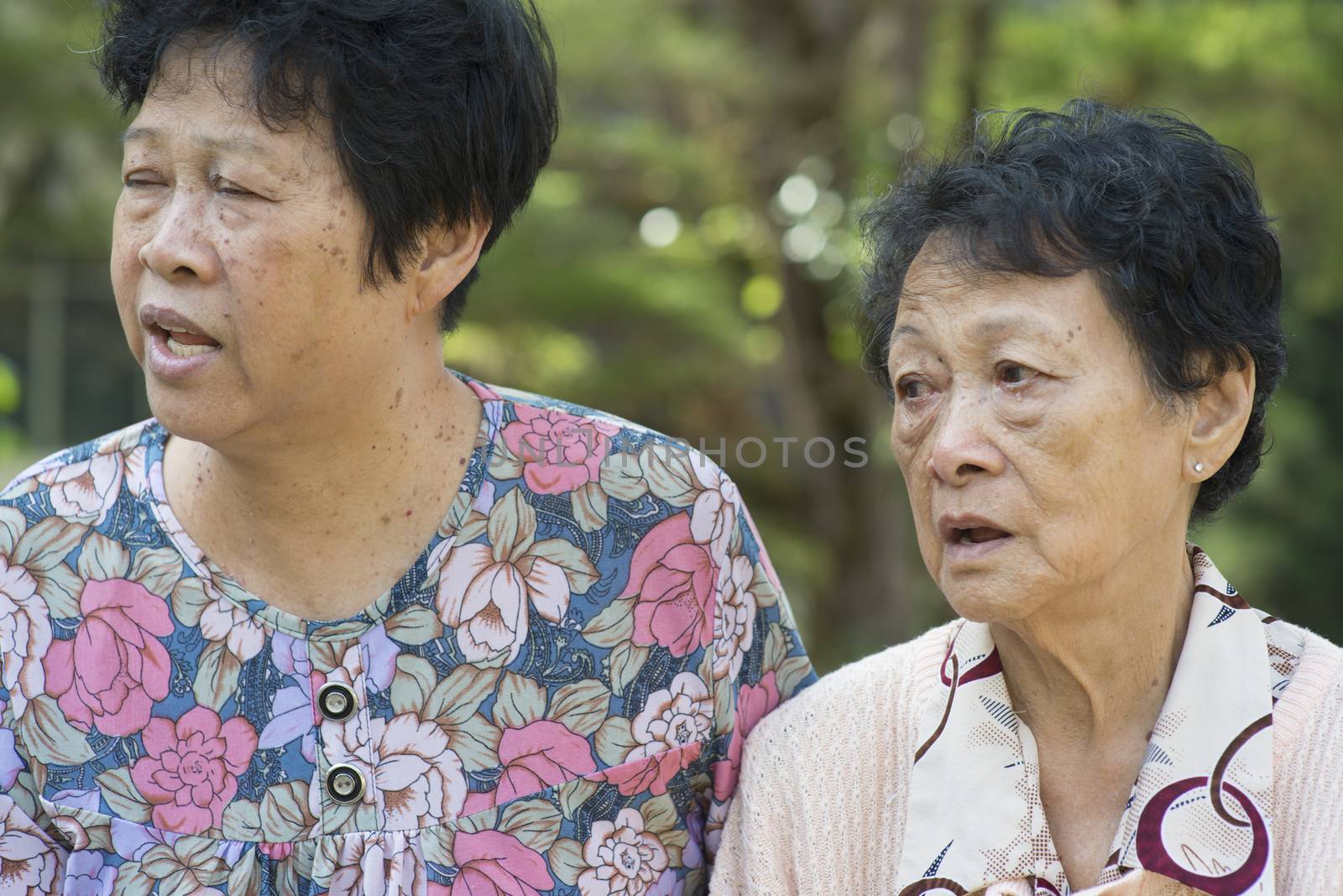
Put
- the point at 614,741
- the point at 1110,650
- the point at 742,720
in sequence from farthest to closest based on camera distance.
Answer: the point at 742,720 → the point at 614,741 → the point at 1110,650

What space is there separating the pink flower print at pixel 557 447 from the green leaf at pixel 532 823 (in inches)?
17.0

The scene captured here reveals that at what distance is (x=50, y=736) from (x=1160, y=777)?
140 centimetres

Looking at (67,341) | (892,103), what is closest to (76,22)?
(892,103)

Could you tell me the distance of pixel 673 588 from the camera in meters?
2.11

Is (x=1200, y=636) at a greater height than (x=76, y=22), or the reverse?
(x=76, y=22)

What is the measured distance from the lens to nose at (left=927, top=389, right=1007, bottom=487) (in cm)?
175

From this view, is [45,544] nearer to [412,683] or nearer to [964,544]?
[412,683]

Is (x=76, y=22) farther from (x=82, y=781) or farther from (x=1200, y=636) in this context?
(x=1200, y=636)

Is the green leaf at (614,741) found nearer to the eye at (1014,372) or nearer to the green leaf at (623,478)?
the green leaf at (623,478)

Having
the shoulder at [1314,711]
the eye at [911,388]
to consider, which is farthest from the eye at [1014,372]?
the shoulder at [1314,711]

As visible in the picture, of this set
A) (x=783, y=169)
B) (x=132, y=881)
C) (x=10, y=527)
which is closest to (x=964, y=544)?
(x=132, y=881)

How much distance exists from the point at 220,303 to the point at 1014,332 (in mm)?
961

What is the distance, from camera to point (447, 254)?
79.5 inches

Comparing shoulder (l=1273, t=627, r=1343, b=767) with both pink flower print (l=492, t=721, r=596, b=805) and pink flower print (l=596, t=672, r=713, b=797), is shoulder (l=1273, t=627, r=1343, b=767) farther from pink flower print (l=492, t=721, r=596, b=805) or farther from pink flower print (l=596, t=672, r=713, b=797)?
pink flower print (l=492, t=721, r=596, b=805)
